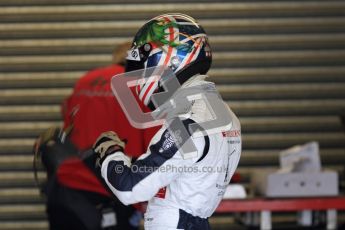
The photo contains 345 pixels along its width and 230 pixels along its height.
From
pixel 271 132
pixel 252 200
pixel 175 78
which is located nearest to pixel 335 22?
pixel 271 132

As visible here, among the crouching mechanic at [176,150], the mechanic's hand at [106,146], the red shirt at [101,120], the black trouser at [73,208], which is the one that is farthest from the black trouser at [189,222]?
the black trouser at [73,208]

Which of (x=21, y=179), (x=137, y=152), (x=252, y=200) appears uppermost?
(x=137, y=152)

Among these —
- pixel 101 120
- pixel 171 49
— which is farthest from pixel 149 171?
pixel 101 120

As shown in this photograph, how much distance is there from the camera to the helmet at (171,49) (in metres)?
3.82

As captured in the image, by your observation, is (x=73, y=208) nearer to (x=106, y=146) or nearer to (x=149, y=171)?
(x=106, y=146)

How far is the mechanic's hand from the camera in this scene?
146 inches

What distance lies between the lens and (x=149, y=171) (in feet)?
11.8

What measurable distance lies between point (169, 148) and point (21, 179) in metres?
3.60

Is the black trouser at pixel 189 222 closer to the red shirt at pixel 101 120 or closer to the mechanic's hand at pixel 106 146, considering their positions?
the mechanic's hand at pixel 106 146

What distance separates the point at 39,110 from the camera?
6.99 meters

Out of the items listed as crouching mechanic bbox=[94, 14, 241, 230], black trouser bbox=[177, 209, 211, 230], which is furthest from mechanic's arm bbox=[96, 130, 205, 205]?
black trouser bbox=[177, 209, 211, 230]

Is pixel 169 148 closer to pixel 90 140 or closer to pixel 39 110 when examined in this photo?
pixel 90 140

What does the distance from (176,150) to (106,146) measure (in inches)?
12.7

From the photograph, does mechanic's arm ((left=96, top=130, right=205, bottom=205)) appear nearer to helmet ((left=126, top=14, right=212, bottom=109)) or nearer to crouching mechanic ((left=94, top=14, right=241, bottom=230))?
crouching mechanic ((left=94, top=14, right=241, bottom=230))
